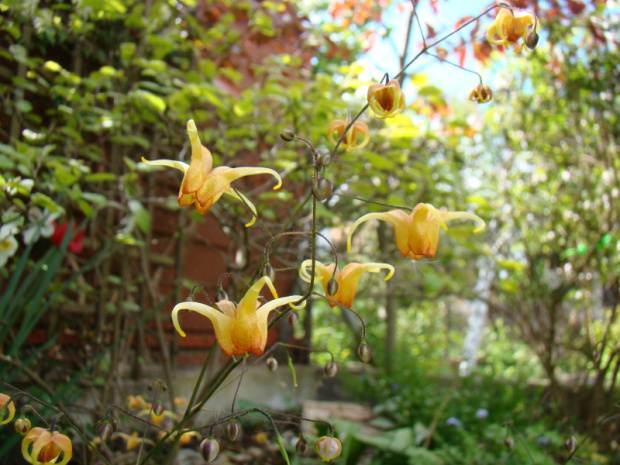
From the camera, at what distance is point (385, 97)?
856 mm

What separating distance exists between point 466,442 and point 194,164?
203 cm

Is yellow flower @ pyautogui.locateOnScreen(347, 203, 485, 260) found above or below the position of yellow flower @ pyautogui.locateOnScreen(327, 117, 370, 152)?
below

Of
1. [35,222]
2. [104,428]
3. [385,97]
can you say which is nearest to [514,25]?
[385,97]

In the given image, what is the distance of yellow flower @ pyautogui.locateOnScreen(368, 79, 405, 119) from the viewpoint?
33.5 inches

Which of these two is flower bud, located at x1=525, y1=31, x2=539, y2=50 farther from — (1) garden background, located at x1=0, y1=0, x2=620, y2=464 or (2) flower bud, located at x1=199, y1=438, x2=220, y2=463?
(2) flower bud, located at x1=199, y1=438, x2=220, y2=463

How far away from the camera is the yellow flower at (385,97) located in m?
0.85

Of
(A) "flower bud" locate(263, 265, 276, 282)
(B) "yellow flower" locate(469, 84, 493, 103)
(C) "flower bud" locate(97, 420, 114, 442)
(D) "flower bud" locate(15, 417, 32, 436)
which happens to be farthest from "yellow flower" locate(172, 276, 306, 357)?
(B) "yellow flower" locate(469, 84, 493, 103)

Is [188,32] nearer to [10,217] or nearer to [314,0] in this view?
[10,217]

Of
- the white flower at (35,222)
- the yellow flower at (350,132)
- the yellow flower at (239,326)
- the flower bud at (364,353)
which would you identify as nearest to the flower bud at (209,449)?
the yellow flower at (239,326)

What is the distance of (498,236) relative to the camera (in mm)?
6652

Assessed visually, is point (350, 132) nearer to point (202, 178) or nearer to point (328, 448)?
point (202, 178)

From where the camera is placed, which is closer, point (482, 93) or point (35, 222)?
point (482, 93)

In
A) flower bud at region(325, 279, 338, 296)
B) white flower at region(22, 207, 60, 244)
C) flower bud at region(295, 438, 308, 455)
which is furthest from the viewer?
white flower at region(22, 207, 60, 244)

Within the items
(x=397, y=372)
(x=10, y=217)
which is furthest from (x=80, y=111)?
(x=397, y=372)
